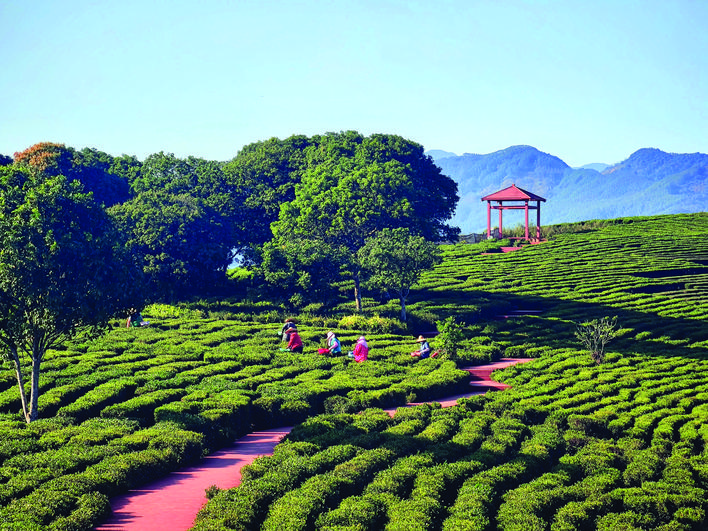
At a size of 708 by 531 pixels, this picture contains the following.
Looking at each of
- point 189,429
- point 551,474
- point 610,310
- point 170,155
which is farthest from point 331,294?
point 551,474

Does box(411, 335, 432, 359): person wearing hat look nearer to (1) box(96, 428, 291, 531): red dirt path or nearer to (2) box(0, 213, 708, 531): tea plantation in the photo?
(2) box(0, 213, 708, 531): tea plantation

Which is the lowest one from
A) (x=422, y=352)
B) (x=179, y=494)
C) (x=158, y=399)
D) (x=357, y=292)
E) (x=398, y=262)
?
(x=179, y=494)

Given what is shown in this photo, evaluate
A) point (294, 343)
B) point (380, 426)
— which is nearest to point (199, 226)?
point (294, 343)

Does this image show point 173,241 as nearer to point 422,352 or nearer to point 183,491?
point 422,352

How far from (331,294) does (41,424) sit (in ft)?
96.3

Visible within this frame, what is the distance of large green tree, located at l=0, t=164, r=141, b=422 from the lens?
77.2 feet

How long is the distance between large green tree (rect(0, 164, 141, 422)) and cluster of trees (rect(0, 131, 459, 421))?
41 mm

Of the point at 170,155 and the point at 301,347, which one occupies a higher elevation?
the point at 170,155

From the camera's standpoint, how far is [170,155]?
206 ft

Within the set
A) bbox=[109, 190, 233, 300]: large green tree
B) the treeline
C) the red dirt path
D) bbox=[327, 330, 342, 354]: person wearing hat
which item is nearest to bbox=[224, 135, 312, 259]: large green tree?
the treeline

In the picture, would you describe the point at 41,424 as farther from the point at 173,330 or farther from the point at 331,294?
the point at 331,294

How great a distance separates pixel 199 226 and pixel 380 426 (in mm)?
31907

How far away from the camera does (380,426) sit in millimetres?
22922

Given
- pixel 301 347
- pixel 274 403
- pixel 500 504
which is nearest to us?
pixel 500 504
